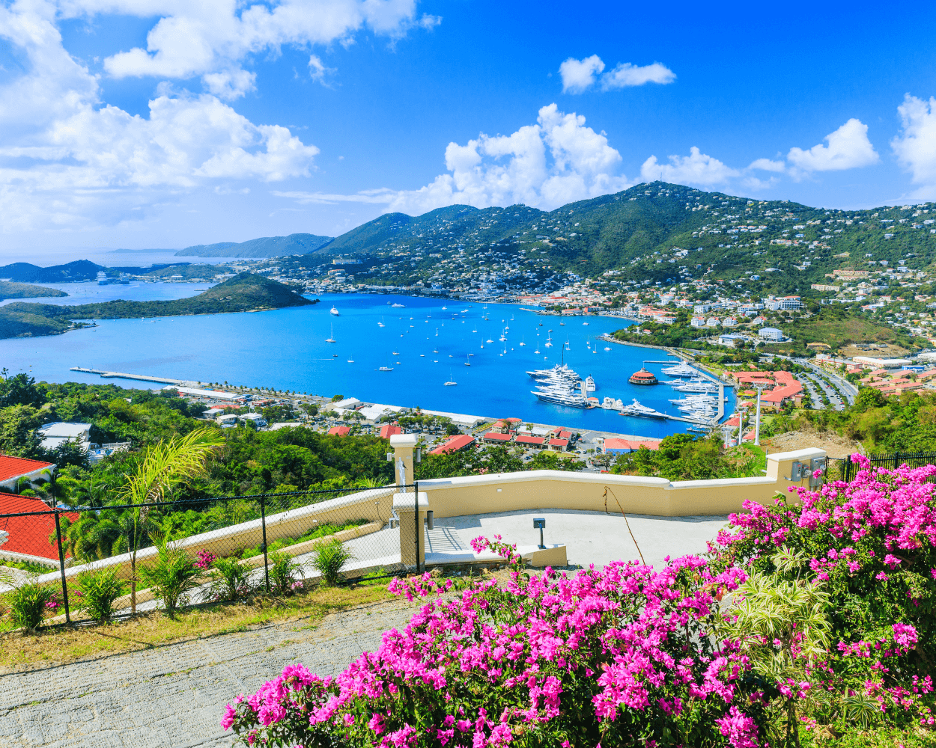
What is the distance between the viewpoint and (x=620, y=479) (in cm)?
634

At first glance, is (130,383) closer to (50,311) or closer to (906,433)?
(50,311)

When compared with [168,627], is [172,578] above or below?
above

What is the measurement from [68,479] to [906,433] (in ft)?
61.5

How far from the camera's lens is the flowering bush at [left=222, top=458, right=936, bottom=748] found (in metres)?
2.02

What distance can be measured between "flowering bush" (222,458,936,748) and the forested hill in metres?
107

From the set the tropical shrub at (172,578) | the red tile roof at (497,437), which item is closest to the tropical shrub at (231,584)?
the tropical shrub at (172,578)

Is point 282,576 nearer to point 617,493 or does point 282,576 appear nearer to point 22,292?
point 617,493

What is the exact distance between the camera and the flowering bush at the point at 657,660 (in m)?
2.02

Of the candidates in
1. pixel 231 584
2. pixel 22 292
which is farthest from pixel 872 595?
pixel 22 292

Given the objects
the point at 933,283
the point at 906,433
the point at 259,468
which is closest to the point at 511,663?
the point at 906,433

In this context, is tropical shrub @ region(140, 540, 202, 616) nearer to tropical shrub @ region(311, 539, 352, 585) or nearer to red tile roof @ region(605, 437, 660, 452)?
tropical shrub @ region(311, 539, 352, 585)

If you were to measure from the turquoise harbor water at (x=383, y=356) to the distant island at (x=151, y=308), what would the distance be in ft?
13.2

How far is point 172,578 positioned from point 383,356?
2956 inches

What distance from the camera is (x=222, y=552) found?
5438 millimetres
